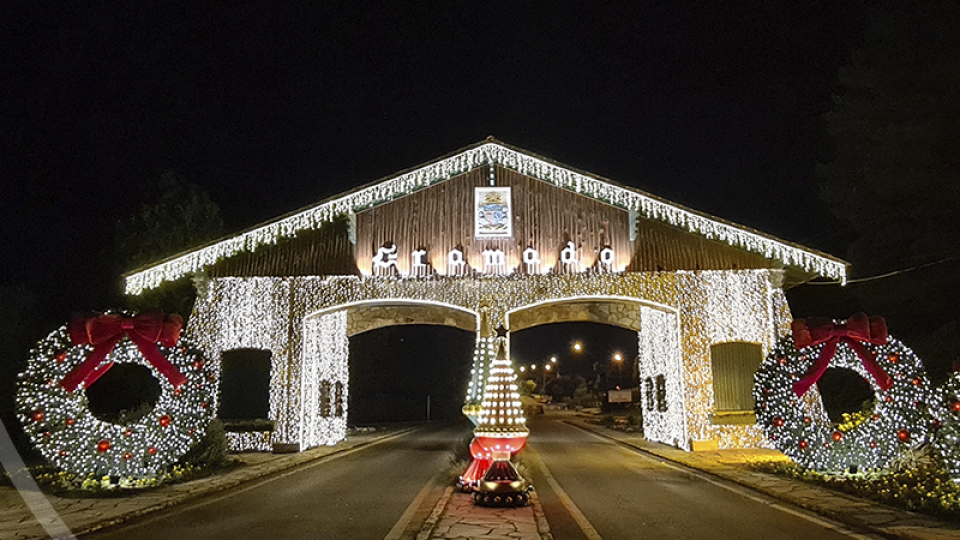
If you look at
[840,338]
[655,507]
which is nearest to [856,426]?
[840,338]

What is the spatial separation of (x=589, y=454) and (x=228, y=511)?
34.0 feet

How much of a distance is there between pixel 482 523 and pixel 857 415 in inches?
306

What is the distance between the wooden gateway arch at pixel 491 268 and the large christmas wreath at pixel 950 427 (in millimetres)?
8058

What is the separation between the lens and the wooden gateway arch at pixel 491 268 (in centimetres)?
1722

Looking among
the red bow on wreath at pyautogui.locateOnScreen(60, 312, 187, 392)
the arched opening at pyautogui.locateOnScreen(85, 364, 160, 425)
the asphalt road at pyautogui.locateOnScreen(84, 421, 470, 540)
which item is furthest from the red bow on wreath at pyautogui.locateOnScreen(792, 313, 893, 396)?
the arched opening at pyautogui.locateOnScreen(85, 364, 160, 425)

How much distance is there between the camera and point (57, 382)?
10773 mm

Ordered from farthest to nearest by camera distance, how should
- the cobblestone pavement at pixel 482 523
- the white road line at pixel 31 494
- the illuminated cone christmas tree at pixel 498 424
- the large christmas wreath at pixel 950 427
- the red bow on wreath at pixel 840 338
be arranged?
1. the red bow on wreath at pixel 840 338
2. the illuminated cone christmas tree at pixel 498 424
3. the large christmas wreath at pixel 950 427
4. the white road line at pixel 31 494
5. the cobblestone pavement at pixel 482 523

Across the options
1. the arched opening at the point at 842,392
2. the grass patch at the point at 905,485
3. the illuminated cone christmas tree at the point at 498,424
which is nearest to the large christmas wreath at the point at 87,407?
the illuminated cone christmas tree at the point at 498,424

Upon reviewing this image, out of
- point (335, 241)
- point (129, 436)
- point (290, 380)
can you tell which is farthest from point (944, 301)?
point (129, 436)

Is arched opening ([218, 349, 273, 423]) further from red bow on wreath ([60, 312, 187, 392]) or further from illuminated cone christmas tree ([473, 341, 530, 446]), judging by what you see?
illuminated cone christmas tree ([473, 341, 530, 446])

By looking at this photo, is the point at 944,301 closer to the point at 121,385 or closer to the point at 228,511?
the point at 228,511

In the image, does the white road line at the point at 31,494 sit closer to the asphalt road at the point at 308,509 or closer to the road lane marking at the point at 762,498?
the asphalt road at the point at 308,509

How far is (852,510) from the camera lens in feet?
27.7

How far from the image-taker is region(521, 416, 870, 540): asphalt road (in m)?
7.46
